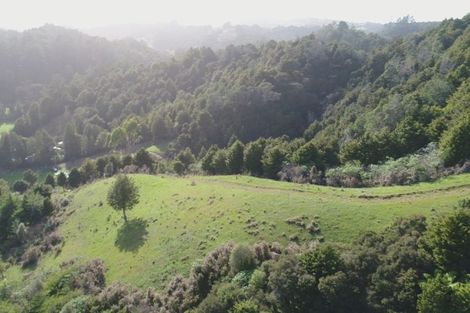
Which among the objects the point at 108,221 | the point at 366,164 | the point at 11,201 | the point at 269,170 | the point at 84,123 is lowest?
the point at 84,123

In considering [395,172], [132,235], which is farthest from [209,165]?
[395,172]

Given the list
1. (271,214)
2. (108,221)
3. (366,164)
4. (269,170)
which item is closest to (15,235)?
(108,221)

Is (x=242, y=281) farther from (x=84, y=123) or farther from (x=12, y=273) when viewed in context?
(x=84, y=123)

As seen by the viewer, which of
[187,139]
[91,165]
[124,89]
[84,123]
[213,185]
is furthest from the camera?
[124,89]

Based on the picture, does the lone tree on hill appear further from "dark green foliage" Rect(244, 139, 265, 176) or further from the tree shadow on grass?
"dark green foliage" Rect(244, 139, 265, 176)

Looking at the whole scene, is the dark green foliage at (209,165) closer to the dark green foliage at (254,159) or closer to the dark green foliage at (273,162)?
the dark green foliage at (254,159)

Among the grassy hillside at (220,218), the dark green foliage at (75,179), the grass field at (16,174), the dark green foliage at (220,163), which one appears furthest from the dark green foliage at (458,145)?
the grass field at (16,174)

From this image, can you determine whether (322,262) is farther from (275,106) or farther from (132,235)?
(275,106)
